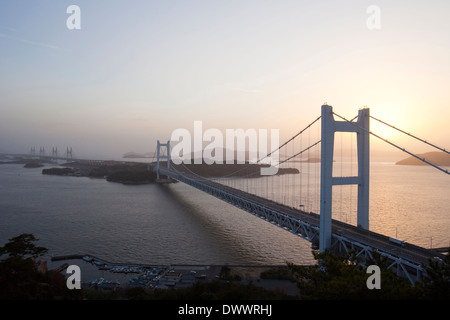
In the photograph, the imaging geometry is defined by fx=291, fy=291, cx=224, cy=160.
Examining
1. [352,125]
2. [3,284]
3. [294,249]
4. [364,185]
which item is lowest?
[294,249]

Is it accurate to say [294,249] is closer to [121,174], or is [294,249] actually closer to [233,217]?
[233,217]

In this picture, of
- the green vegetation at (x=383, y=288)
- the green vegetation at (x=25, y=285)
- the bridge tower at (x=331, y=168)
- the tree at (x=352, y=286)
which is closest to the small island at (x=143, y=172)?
the bridge tower at (x=331, y=168)

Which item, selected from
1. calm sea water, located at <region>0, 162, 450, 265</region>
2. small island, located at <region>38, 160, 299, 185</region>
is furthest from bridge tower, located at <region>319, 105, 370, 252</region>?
small island, located at <region>38, 160, 299, 185</region>

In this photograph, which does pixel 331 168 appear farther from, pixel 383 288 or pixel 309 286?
pixel 383 288

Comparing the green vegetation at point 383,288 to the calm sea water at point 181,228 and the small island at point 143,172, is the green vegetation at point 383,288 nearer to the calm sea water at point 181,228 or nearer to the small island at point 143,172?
the calm sea water at point 181,228

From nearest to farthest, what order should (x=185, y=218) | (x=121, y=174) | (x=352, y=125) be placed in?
(x=352, y=125), (x=185, y=218), (x=121, y=174)

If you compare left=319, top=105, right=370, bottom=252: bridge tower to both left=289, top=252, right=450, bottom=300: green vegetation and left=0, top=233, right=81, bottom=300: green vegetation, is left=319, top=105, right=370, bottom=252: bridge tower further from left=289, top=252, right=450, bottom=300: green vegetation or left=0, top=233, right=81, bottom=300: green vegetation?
left=0, top=233, right=81, bottom=300: green vegetation
